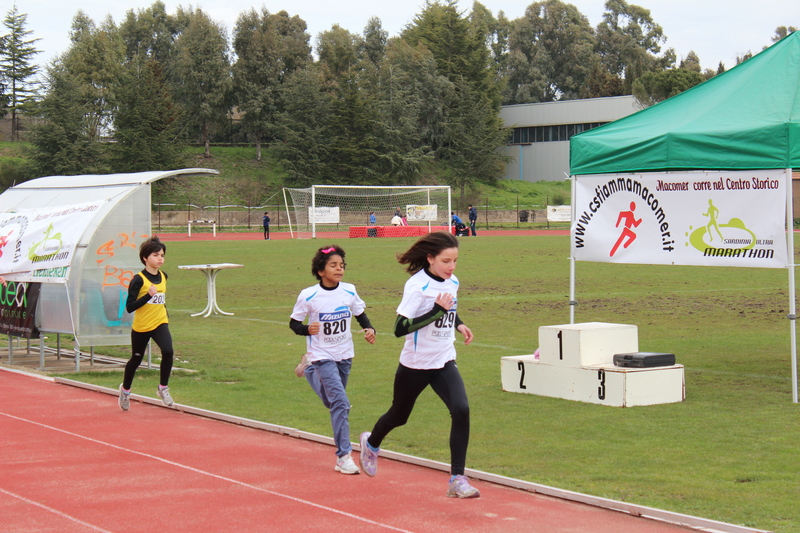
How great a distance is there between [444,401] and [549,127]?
8441 cm

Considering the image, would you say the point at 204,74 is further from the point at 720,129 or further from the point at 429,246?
the point at 429,246

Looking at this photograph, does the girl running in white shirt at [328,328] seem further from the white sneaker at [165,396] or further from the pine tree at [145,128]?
the pine tree at [145,128]

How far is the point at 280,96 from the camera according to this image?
280ft

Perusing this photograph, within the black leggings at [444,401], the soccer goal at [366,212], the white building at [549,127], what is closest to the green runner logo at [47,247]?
the black leggings at [444,401]

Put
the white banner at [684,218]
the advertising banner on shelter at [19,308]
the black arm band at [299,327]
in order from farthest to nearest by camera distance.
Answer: the advertising banner on shelter at [19,308]
the white banner at [684,218]
the black arm band at [299,327]

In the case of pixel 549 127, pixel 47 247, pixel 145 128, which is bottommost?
pixel 47 247

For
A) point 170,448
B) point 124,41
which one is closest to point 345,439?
point 170,448

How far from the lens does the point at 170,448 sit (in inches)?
297

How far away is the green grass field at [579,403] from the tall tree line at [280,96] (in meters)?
54.7

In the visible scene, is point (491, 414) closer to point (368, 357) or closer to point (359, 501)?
point (359, 501)

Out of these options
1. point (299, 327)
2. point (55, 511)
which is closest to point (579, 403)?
point (299, 327)

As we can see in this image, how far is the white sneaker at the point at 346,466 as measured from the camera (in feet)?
21.7

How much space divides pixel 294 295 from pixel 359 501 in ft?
50.9

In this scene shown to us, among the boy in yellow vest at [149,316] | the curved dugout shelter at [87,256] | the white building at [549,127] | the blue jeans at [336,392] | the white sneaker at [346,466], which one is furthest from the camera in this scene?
the white building at [549,127]
